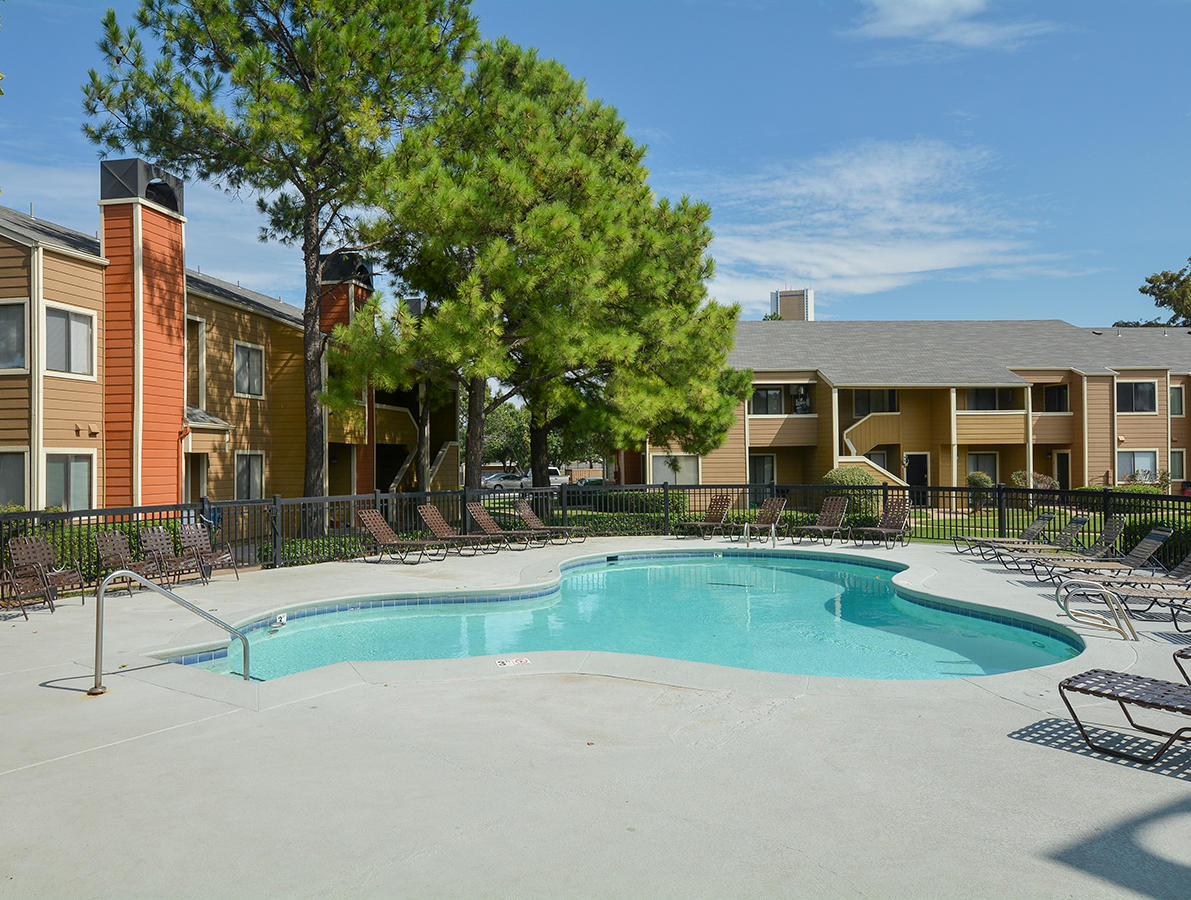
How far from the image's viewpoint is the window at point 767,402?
30938 millimetres

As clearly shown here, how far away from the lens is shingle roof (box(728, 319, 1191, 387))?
30.5 metres

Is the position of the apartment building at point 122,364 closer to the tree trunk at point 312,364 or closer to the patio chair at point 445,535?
the tree trunk at point 312,364

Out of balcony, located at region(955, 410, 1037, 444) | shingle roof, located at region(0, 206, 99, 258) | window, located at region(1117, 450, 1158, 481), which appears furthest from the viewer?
window, located at region(1117, 450, 1158, 481)

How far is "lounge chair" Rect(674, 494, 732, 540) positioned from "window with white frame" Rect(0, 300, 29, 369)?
555 inches

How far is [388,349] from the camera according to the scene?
56.3 feet

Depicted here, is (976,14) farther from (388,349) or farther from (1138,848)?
(1138,848)

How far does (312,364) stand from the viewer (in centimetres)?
1930

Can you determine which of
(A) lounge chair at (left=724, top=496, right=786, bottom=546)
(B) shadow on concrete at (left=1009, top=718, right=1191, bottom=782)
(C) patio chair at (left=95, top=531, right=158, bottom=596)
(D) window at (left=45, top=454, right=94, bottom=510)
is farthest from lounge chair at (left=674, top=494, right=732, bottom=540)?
(B) shadow on concrete at (left=1009, top=718, right=1191, bottom=782)

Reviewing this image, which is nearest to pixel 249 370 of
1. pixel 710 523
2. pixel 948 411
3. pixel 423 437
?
pixel 423 437

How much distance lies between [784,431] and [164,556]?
2286 cm

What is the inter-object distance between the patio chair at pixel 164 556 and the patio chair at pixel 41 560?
4.01 feet

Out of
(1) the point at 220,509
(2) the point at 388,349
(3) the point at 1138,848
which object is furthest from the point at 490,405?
(3) the point at 1138,848

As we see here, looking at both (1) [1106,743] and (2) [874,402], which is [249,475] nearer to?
(1) [1106,743]

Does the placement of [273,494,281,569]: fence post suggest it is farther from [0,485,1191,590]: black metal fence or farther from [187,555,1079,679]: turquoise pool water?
[187,555,1079,679]: turquoise pool water
